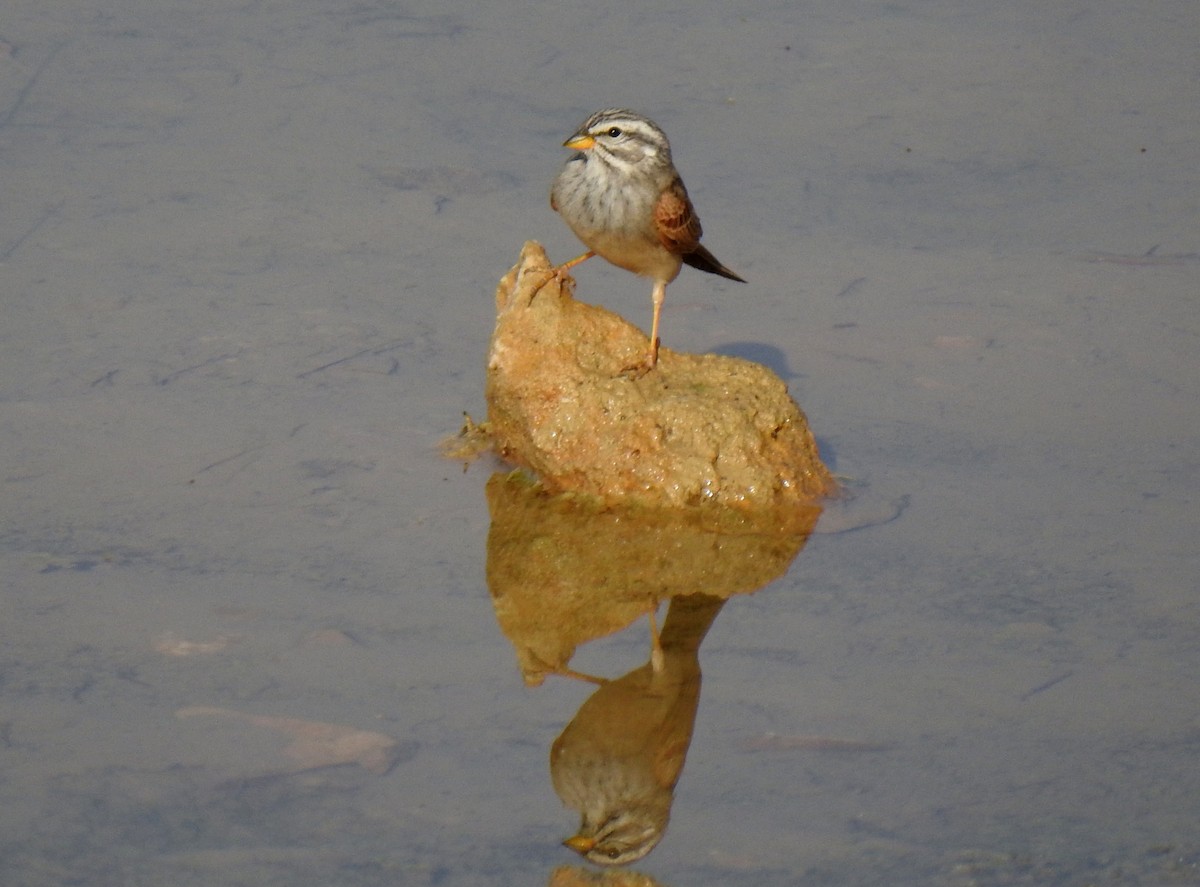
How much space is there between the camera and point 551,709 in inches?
229

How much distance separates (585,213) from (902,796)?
10.1 ft

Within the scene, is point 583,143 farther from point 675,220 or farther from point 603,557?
point 603,557

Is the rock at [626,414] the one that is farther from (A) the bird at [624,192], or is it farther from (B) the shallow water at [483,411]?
(B) the shallow water at [483,411]

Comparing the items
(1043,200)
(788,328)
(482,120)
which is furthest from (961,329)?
(482,120)

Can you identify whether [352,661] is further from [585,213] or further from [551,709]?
[585,213]

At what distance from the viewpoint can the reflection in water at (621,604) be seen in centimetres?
545

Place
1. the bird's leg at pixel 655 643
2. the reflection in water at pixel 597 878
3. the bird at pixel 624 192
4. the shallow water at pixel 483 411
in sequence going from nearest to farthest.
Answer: the reflection in water at pixel 597 878
the shallow water at pixel 483 411
the bird's leg at pixel 655 643
the bird at pixel 624 192

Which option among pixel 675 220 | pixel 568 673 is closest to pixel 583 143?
pixel 675 220

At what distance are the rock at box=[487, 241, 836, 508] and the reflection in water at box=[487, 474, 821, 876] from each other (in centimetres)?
12

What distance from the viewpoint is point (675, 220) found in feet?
24.3

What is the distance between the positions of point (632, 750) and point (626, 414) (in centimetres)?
195

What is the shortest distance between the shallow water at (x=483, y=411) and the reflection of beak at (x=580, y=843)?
0.04 m

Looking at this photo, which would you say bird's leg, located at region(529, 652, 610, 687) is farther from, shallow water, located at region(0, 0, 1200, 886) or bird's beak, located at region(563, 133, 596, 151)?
bird's beak, located at region(563, 133, 596, 151)

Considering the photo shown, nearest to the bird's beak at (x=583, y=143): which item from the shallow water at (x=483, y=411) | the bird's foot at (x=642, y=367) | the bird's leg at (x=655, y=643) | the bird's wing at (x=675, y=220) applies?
the bird's wing at (x=675, y=220)
